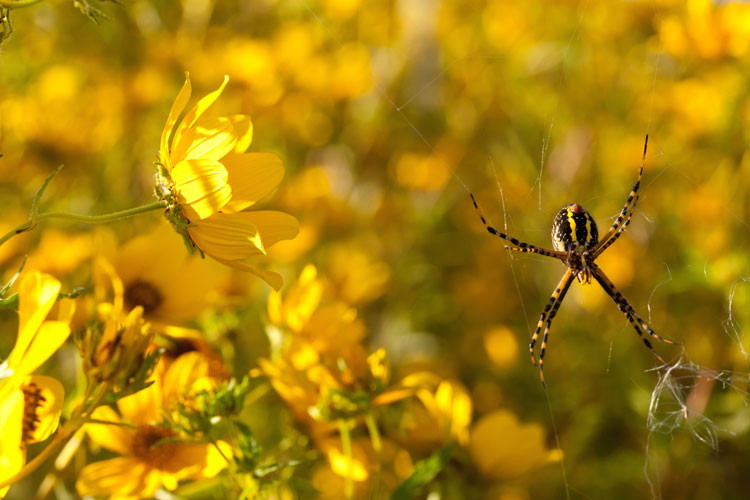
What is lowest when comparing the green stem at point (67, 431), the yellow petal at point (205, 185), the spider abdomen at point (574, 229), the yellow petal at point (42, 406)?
the spider abdomen at point (574, 229)

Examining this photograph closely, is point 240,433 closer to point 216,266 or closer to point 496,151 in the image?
point 216,266

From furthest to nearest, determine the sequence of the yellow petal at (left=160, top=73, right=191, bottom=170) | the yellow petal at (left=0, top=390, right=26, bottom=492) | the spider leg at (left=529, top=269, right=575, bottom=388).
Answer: the spider leg at (left=529, top=269, right=575, bottom=388) → the yellow petal at (left=160, top=73, right=191, bottom=170) → the yellow petal at (left=0, top=390, right=26, bottom=492)

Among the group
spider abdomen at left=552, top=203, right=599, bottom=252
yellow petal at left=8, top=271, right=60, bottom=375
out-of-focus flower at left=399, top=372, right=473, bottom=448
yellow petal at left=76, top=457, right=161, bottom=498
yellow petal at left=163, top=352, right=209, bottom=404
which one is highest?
yellow petal at left=8, top=271, right=60, bottom=375

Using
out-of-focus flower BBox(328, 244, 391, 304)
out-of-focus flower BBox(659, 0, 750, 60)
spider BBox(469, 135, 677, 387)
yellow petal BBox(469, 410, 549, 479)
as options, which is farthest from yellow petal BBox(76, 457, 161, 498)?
out-of-focus flower BBox(659, 0, 750, 60)

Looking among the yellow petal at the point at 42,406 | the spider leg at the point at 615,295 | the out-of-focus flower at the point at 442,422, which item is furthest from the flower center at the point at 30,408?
the spider leg at the point at 615,295

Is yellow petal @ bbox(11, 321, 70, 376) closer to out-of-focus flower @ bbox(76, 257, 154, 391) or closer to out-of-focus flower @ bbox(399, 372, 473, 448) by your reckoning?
out-of-focus flower @ bbox(76, 257, 154, 391)

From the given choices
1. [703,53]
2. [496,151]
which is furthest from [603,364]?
[496,151]

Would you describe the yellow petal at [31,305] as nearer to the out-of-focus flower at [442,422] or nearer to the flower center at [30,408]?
the flower center at [30,408]
